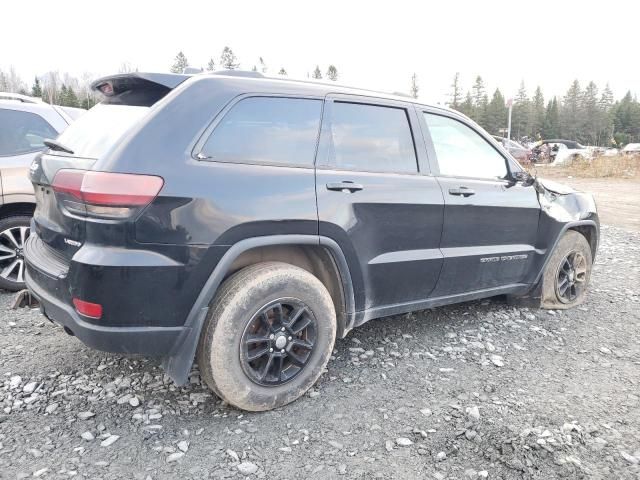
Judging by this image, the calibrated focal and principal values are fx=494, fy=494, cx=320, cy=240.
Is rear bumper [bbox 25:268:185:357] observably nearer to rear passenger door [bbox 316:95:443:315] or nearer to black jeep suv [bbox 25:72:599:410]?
black jeep suv [bbox 25:72:599:410]

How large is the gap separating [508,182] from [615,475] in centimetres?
229

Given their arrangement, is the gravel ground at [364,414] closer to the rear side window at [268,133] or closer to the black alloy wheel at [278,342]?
the black alloy wheel at [278,342]

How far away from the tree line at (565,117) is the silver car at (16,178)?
7053 cm

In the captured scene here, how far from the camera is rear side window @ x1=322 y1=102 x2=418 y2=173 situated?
10.1ft

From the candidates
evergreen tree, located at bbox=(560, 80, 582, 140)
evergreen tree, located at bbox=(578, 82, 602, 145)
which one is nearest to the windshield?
evergreen tree, located at bbox=(560, 80, 582, 140)

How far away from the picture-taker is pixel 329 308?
293cm

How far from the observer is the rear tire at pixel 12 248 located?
450 cm

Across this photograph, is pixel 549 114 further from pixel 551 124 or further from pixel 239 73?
pixel 239 73

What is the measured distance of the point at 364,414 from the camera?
2.80m

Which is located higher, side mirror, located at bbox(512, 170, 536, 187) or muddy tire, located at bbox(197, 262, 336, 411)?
side mirror, located at bbox(512, 170, 536, 187)

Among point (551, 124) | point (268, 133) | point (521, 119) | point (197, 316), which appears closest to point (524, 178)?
point (268, 133)

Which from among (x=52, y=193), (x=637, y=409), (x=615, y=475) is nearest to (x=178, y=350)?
(x=52, y=193)

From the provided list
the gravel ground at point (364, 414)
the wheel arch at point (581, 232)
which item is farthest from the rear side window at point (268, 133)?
the wheel arch at point (581, 232)

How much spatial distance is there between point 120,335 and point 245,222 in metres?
0.82
